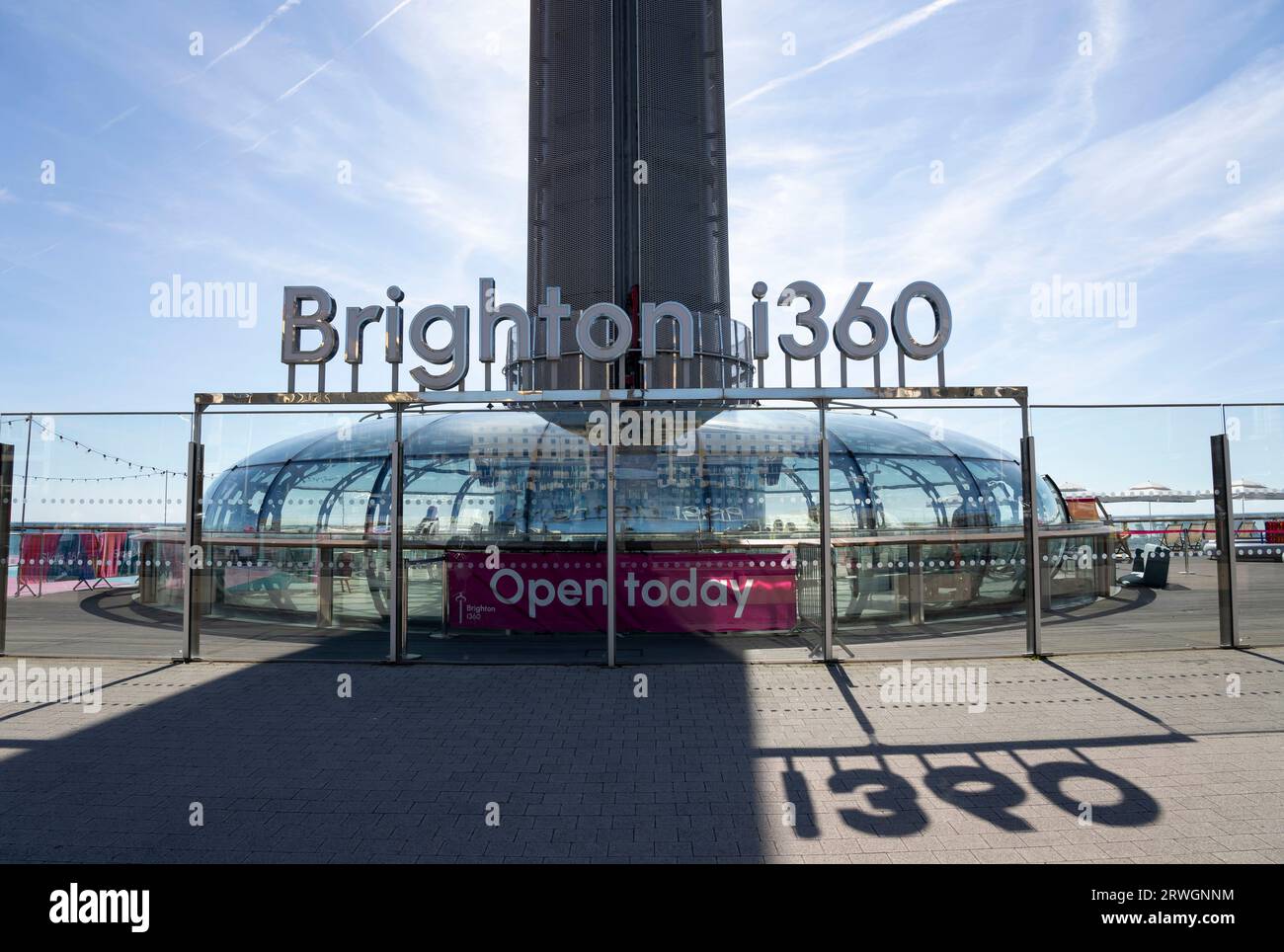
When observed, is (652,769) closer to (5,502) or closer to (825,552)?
(825,552)

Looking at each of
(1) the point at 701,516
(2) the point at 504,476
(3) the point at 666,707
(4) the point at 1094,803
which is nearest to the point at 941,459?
(1) the point at 701,516

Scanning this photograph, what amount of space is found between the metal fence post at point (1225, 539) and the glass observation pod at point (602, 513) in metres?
3.67

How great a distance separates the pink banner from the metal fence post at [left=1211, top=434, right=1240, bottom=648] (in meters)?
5.53

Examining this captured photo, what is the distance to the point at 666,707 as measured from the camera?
24.2ft

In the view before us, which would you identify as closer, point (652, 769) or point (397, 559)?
point (652, 769)

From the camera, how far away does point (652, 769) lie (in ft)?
18.3

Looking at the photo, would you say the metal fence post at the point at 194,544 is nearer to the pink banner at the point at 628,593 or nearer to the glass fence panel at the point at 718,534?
the pink banner at the point at 628,593

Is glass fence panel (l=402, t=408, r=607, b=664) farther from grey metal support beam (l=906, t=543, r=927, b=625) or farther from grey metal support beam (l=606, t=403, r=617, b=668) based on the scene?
grey metal support beam (l=906, t=543, r=927, b=625)

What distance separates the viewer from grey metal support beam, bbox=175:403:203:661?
9422 millimetres

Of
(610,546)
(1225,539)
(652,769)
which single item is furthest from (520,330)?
(1225,539)

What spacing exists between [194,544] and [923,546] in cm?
1089

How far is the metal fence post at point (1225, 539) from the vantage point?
9750 mm

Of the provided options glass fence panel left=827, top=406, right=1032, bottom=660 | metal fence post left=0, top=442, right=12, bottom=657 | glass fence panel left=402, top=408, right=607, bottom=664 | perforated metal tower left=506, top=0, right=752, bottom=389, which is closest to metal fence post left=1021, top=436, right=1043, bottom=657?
glass fence panel left=827, top=406, right=1032, bottom=660
